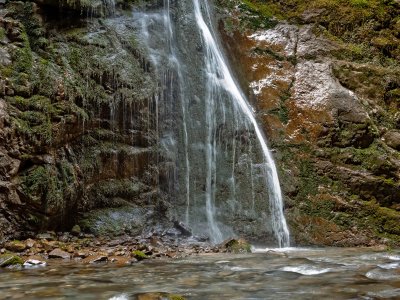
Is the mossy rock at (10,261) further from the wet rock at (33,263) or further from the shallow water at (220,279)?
the shallow water at (220,279)

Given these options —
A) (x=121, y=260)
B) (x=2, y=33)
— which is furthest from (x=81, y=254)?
(x=2, y=33)

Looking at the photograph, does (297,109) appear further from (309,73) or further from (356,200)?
(356,200)

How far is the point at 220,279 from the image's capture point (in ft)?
16.5

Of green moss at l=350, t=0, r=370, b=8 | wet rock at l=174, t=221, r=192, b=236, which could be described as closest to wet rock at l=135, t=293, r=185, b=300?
wet rock at l=174, t=221, r=192, b=236

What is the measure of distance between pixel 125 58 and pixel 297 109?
4160mm

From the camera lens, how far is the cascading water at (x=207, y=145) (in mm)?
9438

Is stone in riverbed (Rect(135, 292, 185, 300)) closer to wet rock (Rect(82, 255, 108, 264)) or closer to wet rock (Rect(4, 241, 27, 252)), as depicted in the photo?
wet rock (Rect(82, 255, 108, 264))

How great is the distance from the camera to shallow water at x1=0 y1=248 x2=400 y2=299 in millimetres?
4180

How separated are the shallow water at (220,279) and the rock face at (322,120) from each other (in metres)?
3.11

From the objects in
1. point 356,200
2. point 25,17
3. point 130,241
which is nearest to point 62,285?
point 130,241

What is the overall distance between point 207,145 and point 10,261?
204 inches

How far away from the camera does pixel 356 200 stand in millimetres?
9656

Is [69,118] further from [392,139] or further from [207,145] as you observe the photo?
[392,139]

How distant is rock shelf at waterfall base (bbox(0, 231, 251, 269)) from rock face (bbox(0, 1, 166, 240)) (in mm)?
492
